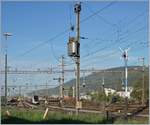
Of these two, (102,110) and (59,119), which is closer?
(59,119)

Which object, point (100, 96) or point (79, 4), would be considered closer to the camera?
point (79, 4)

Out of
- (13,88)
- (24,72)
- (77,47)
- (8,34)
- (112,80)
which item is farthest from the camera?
(112,80)

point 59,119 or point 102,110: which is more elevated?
point 59,119

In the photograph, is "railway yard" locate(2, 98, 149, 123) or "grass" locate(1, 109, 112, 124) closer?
"grass" locate(1, 109, 112, 124)

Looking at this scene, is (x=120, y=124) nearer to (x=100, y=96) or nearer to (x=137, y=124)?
(x=137, y=124)

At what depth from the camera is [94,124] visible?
798 inches

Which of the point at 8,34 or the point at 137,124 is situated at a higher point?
the point at 8,34

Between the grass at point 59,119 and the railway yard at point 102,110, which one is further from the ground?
the grass at point 59,119

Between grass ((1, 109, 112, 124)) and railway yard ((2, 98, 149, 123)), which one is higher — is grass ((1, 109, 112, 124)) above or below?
above

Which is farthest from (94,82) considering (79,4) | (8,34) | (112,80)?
(79,4)

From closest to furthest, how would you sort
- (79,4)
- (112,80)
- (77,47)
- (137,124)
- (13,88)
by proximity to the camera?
(137,124) → (77,47) → (79,4) → (13,88) → (112,80)

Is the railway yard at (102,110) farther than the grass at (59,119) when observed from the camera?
Yes

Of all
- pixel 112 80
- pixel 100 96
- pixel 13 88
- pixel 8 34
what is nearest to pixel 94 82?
pixel 112 80

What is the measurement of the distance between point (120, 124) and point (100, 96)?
3086 inches
